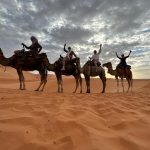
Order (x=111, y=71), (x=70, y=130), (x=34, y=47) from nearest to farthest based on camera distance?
(x=70, y=130) → (x=34, y=47) → (x=111, y=71)

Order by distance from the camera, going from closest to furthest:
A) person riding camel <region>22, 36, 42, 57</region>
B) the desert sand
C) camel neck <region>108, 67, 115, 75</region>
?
the desert sand < person riding camel <region>22, 36, 42, 57</region> < camel neck <region>108, 67, 115, 75</region>

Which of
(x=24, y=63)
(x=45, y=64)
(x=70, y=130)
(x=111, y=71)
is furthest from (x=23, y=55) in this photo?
(x=70, y=130)

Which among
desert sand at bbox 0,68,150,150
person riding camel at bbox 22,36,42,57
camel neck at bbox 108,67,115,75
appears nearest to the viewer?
desert sand at bbox 0,68,150,150

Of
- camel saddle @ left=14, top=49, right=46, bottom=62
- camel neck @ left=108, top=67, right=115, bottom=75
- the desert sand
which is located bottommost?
the desert sand

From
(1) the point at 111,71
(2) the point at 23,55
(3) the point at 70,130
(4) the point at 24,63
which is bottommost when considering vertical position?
(3) the point at 70,130

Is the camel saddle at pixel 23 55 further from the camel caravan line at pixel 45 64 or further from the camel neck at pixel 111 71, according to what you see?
the camel neck at pixel 111 71

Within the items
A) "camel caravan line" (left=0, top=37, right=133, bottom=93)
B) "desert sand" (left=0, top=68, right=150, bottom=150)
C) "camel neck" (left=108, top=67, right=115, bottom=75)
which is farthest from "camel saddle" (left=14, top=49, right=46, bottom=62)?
"desert sand" (left=0, top=68, right=150, bottom=150)

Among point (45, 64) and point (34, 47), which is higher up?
point (34, 47)

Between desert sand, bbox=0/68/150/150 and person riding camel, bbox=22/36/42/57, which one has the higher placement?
person riding camel, bbox=22/36/42/57

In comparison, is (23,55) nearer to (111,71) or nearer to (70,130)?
(111,71)

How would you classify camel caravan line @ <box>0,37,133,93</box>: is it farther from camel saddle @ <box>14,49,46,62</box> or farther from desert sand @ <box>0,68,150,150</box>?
desert sand @ <box>0,68,150,150</box>

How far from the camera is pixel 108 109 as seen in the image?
6.12 metres

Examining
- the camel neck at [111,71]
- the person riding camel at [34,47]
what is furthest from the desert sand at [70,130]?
the camel neck at [111,71]

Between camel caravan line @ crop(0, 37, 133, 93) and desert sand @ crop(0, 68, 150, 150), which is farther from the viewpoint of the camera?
camel caravan line @ crop(0, 37, 133, 93)
